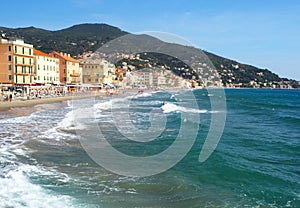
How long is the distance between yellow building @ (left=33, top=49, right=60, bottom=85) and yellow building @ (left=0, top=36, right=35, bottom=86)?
23.1 ft

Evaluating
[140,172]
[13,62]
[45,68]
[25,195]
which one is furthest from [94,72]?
[25,195]

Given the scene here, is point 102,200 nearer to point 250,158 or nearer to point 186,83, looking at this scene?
point 250,158

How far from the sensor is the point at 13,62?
50594 millimetres

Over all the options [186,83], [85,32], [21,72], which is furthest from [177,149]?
[85,32]

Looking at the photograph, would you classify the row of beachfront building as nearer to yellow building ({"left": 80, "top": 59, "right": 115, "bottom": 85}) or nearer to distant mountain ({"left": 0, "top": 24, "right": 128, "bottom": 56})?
yellow building ({"left": 80, "top": 59, "right": 115, "bottom": 85})

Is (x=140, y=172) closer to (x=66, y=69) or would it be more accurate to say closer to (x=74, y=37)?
(x=66, y=69)

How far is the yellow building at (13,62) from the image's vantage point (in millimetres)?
50406

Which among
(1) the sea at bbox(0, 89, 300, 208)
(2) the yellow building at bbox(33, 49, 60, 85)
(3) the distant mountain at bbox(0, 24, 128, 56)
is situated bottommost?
(1) the sea at bbox(0, 89, 300, 208)

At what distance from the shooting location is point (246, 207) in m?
8.02

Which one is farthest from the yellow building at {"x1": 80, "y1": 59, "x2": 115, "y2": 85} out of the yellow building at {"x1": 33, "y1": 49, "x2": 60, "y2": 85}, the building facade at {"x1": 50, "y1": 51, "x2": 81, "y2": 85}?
the yellow building at {"x1": 33, "y1": 49, "x2": 60, "y2": 85}

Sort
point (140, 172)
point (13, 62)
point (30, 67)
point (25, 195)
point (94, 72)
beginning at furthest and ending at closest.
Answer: point (94, 72), point (30, 67), point (13, 62), point (140, 172), point (25, 195)

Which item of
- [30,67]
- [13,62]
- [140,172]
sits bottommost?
[140,172]

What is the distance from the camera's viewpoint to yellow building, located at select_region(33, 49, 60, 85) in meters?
60.8

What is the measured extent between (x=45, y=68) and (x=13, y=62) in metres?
13.4
